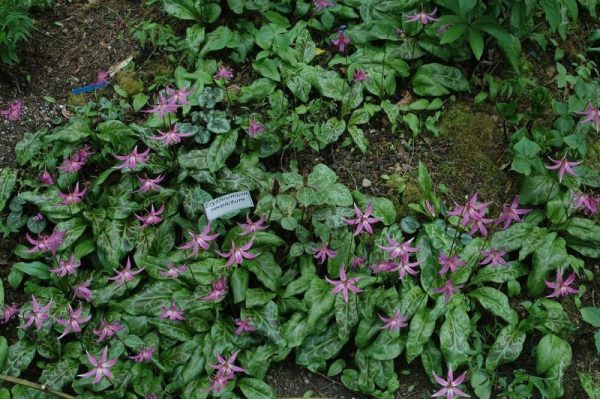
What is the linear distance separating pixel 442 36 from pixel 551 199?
1.17 meters

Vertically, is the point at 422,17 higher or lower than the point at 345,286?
higher

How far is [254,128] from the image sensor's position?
11.9 ft

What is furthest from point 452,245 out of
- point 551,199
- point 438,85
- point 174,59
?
point 174,59

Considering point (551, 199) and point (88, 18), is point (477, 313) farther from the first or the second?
point (88, 18)

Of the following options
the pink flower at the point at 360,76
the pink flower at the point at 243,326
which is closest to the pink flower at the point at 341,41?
the pink flower at the point at 360,76

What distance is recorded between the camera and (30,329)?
339 centimetres

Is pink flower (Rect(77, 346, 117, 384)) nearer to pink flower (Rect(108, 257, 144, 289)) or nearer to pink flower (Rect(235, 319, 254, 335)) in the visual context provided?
pink flower (Rect(108, 257, 144, 289))

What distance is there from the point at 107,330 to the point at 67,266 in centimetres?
40

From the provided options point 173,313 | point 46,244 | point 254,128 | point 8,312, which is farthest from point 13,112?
point 173,313

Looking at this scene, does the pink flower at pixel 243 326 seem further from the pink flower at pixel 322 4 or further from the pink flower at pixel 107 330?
the pink flower at pixel 322 4

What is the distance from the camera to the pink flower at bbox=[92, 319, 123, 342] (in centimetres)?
314

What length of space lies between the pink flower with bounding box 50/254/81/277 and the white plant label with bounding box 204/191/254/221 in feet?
2.40

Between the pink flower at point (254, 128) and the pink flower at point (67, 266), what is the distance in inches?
46.5

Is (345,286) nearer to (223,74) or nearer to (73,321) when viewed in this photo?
(73,321)
